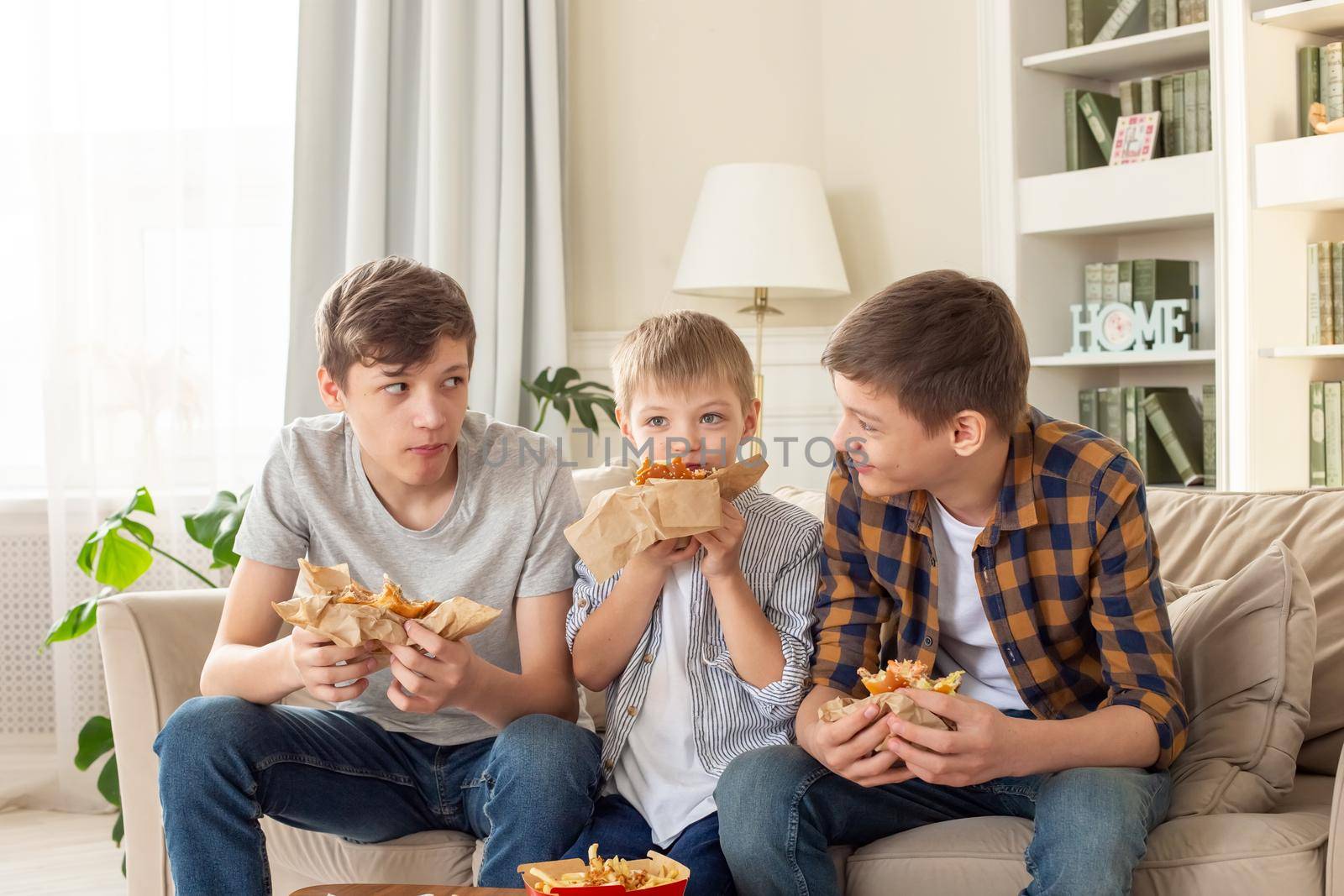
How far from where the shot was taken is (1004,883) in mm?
1457

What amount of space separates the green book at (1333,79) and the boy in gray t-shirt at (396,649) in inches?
80.3

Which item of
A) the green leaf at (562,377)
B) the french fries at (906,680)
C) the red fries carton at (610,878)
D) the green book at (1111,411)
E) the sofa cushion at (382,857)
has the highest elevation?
the green leaf at (562,377)

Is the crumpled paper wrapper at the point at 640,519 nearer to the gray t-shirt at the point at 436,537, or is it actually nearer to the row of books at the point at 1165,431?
the gray t-shirt at the point at 436,537

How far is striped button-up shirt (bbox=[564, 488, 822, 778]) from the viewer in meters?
1.63

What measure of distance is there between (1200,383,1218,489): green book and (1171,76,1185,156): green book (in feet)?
1.95

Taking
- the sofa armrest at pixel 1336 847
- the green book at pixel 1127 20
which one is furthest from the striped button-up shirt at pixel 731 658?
the green book at pixel 1127 20

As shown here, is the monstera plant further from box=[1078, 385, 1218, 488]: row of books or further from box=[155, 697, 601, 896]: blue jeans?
box=[1078, 385, 1218, 488]: row of books

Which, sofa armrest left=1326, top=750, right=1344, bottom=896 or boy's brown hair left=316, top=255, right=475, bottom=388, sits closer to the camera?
sofa armrest left=1326, top=750, right=1344, bottom=896

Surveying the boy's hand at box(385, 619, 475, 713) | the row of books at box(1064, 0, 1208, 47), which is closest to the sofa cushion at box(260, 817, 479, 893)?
the boy's hand at box(385, 619, 475, 713)

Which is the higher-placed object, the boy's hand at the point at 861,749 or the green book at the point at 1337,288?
the green book at the point at 1337,288

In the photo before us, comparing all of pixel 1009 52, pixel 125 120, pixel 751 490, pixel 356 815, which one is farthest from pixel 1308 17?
pixel 125 120

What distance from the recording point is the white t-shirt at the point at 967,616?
63.7 inches

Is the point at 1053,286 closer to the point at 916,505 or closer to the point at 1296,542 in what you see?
the point at 1296,542

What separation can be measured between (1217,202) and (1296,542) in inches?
50.8
